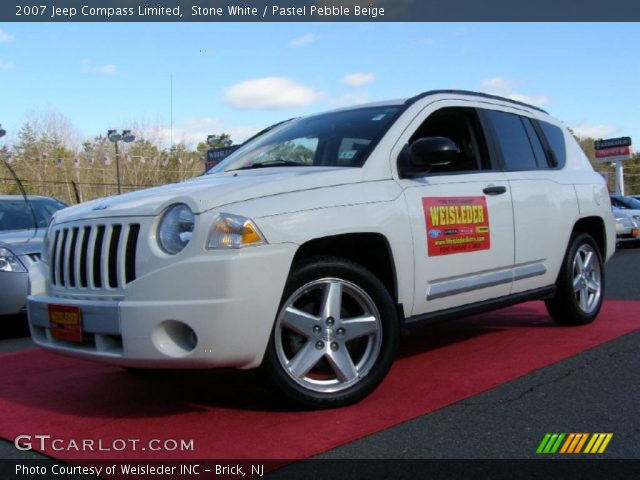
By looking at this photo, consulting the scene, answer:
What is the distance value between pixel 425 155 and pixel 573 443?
179 cm

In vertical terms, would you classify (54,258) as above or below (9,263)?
above

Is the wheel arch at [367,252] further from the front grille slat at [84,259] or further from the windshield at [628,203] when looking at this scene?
the windshield at [628,203]

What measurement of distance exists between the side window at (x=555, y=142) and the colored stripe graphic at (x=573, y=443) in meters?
3.02

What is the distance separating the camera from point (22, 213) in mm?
7711

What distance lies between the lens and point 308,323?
11.9 ft

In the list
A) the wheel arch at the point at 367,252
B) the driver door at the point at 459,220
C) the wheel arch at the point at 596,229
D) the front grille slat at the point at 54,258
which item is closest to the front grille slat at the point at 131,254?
the front grille slat at the point at 54,258

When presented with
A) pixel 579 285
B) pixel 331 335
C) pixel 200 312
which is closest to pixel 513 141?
pixel 579 285

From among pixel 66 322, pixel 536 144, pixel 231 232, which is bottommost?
pixel 66 322

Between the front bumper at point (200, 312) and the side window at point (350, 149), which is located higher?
the side window at point (350, 149)

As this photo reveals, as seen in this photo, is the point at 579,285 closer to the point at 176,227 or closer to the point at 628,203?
the point at 176,227

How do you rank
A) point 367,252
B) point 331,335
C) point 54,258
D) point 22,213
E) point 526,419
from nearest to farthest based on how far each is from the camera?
point 526,419 < point 331,335 < point 54,258 < point 367,252 < point 22,213

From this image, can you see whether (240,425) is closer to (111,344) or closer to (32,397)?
(111,344)

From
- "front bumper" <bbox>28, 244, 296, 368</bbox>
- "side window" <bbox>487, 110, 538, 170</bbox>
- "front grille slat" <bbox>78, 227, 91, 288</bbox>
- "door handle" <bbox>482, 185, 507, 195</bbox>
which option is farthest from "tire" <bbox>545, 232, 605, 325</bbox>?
"front grille slat" <bbox>78, 227, 91, 288</bbox>

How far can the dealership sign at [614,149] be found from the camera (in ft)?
171
